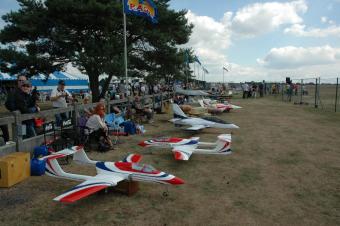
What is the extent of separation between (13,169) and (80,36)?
618 inches

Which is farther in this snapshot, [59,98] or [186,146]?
[59,98]

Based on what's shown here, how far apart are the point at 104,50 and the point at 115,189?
1422 centimetres

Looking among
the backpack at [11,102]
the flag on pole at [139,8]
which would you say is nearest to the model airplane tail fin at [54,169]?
the backpack at [11,102]

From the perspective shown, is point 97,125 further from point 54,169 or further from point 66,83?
point 66,83

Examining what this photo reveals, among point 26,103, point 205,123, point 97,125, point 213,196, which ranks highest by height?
point 26,103

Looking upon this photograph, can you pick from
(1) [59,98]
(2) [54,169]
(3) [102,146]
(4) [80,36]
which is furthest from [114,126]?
(4) [80,36]

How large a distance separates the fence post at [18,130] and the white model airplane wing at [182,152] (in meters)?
3.74

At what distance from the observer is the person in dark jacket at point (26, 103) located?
7.43 metres

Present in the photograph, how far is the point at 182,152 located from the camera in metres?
7.30

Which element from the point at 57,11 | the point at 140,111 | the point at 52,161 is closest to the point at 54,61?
the point at 57,11

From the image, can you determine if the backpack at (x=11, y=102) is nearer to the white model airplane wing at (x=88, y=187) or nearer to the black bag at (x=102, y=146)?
the black bag at (x=102, y=146)

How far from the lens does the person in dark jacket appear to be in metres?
7.43

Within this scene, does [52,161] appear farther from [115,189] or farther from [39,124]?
[39,124]

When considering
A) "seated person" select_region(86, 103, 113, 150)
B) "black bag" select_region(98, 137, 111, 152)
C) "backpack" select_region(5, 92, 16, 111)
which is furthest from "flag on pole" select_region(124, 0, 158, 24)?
"backpack" select_region(5, 92, 16, 111)
